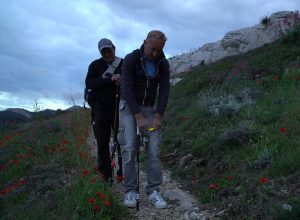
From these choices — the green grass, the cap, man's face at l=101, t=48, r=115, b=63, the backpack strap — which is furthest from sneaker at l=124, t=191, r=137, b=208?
the cap

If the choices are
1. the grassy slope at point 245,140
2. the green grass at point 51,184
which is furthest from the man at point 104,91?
the grassy slope at point 245,140

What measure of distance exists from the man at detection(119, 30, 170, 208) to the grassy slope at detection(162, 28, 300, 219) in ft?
3.57

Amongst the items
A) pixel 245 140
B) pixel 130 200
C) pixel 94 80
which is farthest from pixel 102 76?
pixel 245 140

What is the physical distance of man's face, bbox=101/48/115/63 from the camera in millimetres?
6789

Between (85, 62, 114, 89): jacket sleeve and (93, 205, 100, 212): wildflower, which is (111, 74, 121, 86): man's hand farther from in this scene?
(93, 205, 100, 212): wildflower

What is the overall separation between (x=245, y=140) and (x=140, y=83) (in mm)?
2834

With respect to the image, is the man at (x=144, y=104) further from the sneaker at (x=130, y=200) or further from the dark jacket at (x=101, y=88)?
the dark jacket at (x=101, y=88)

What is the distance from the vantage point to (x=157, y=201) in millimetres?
6191

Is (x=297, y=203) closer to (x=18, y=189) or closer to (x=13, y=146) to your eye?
(x=18, y=189)

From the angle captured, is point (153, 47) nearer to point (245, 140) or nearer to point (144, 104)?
point (144, 104)

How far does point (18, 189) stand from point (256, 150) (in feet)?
13.1

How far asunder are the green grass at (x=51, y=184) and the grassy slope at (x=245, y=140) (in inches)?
65.5

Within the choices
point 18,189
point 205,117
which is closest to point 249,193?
point 18,189

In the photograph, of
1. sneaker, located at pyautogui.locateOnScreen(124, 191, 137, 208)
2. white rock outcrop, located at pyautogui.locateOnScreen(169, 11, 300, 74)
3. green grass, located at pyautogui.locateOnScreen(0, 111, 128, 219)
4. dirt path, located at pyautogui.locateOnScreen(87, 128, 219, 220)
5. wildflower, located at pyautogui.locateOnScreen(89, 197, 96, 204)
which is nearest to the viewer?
wildflower, located at pyautogui.locateOnScreen(89, 197, 96, 204)
